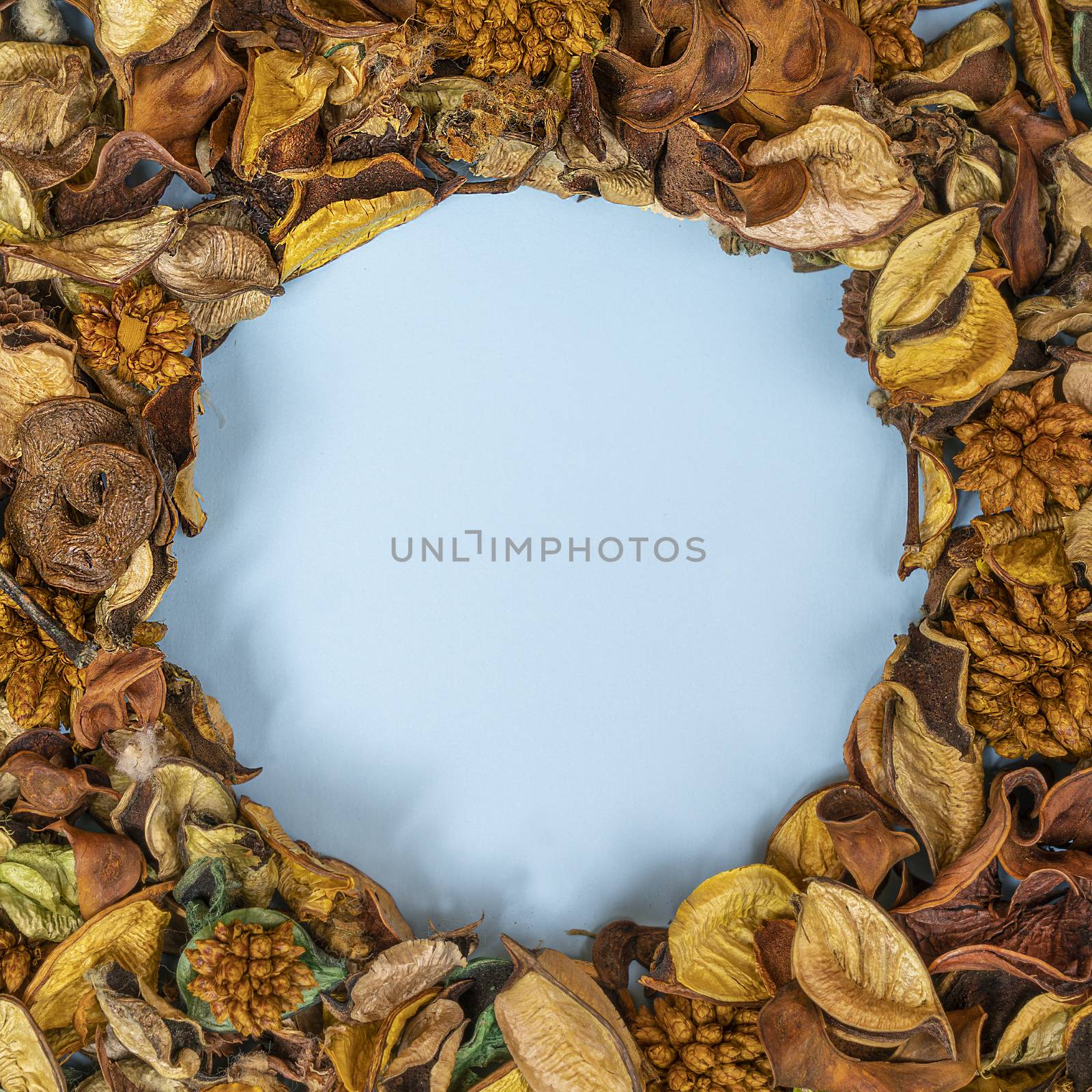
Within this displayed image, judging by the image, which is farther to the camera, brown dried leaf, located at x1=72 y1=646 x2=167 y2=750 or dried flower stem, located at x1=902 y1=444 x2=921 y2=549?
dried flower stem, located at x1=902 y1=444 x2=921 y2=549

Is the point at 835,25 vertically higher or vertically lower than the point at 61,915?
higher

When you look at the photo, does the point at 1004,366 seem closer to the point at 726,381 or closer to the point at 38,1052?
the point at 726,381

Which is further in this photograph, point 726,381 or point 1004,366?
point 726,381

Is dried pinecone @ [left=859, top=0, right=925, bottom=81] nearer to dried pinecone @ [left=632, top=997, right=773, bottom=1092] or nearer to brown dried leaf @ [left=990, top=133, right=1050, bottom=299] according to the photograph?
brown dried leaf @ [left=990, top=133, right=1050, bottom=299]

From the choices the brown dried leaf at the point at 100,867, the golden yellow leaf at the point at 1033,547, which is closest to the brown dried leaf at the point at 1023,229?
the golden yellow leaf at the point at 1033,547

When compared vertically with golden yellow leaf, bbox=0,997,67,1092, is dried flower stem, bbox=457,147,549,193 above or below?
above

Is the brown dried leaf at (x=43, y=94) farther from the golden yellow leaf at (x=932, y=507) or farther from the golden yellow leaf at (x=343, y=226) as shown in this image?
the golden yellow leaf at (x=932, y=507)

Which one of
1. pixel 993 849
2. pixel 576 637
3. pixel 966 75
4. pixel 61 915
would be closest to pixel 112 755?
pixel 61 915

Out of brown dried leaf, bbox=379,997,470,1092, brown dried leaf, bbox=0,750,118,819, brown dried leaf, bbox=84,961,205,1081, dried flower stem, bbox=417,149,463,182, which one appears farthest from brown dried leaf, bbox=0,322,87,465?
brown dried leaf, bbox=379,997,470,1092

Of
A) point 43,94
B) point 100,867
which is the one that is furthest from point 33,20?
point 100,867
